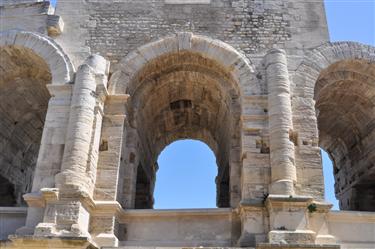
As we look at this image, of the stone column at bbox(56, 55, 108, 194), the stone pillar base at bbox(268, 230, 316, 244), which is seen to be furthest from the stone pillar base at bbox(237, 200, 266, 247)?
the stone column at bbox(56, 55, 108, 194)

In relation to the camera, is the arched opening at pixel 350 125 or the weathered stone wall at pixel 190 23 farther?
the arched opening at pixel 350 125

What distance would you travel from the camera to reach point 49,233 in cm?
708

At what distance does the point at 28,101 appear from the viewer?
11.3m

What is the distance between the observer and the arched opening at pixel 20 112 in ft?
32.6

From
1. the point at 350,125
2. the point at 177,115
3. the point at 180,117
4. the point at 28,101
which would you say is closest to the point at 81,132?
the point at 28,101

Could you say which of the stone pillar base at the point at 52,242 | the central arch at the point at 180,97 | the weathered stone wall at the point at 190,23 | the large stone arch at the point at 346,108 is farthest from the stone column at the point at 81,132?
the large stone arch at the point at 346,108

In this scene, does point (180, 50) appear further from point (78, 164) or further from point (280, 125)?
point (78, 164)

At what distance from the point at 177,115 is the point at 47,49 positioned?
3.83 meters

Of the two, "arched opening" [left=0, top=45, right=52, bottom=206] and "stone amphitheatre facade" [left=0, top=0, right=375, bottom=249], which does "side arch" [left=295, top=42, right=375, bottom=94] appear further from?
"arched opening" [left=0, top=45, right=52, bottom=206]

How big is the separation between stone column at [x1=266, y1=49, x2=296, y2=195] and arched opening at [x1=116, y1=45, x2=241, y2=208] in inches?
33.7

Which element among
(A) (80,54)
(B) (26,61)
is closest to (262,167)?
(A) (80,54)

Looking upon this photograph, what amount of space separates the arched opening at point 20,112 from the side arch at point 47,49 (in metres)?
0.13

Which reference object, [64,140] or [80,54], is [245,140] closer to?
[64,140]

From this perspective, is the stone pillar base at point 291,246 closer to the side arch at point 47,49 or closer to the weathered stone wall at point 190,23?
the weathered stone wall at point 190,23
